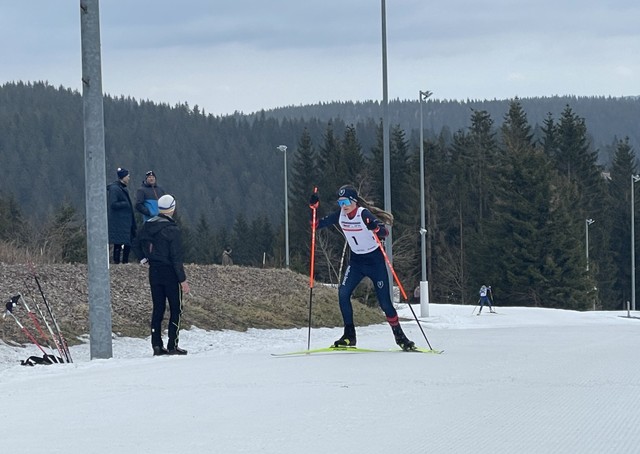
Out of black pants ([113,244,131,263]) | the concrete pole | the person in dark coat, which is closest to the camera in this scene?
the concrete pole

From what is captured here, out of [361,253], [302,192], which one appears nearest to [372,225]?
[361,253]

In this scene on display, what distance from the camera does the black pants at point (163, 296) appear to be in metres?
13.0

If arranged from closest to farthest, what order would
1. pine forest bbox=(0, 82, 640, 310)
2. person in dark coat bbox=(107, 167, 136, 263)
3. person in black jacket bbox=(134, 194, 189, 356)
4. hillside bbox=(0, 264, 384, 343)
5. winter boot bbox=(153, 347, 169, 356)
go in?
1. person in black jacket bbox=(134, 194, 189, 356)
2. winter boot bbox=(153, 347, 169, 356)
3. hillside bbox=(0, 264, 384, 343)
4. person in dark coat bbox=(107, 167, 136, 263)
5. pine forest bbox=(0, 82, 640, 310)

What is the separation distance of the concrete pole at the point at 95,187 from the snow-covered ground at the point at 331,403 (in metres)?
0.60

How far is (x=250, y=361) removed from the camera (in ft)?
37.7

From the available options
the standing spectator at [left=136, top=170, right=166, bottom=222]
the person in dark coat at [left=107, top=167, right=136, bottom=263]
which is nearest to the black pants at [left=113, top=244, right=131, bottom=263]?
the person in dark coat at [left=107, top=167, right=136, bottom=263]

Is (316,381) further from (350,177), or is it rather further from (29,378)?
(350,177)

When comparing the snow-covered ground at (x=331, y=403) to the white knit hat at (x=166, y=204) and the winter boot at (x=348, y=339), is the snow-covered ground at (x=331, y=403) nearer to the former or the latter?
the winter boot at (x=348, y=339)

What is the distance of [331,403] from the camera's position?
812cm

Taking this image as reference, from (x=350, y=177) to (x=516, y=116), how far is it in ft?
50.9

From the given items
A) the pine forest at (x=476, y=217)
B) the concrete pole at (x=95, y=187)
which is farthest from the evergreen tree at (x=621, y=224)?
the concrete pole at (x=95, y=187)

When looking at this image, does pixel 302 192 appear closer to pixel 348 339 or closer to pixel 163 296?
pixel 163 296

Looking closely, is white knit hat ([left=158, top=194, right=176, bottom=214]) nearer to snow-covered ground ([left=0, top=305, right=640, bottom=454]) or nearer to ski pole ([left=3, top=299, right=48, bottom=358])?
snow-covered ground ([left=0, top=305, right=640, bottom=454])

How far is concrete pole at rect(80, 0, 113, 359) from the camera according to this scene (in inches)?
488
